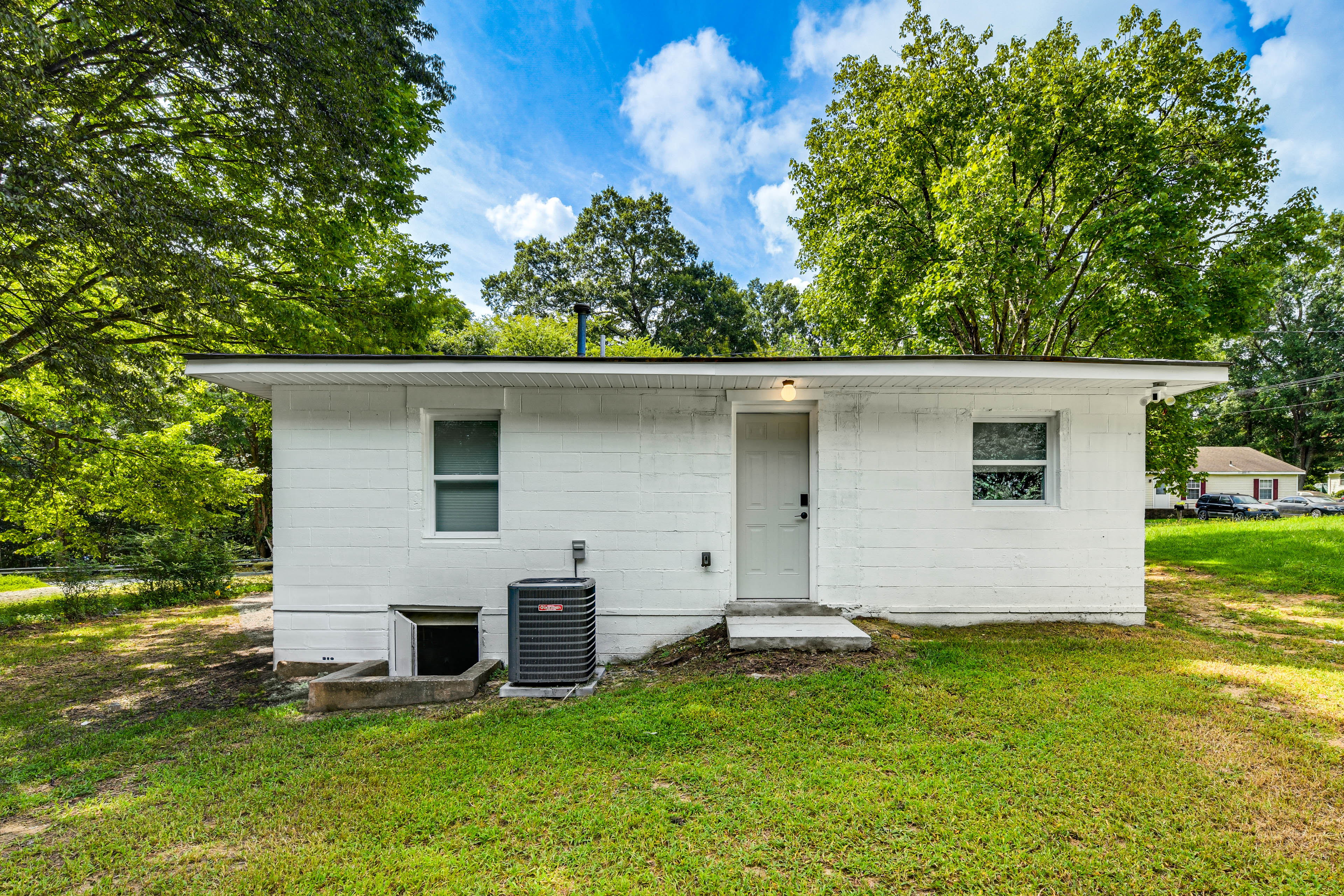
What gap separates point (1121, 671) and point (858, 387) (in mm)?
3063

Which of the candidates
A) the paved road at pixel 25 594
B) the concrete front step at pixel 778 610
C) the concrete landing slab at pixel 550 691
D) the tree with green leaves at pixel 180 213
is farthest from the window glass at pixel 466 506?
the paved road at pixel 25 594

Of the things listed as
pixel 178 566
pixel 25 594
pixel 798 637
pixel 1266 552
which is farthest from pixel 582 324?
pixel 1266 552

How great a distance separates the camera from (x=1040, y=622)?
5.14 metres

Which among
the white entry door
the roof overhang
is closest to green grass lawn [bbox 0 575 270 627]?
the roof overhang

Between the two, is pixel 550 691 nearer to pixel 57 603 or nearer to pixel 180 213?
pixel 180 213

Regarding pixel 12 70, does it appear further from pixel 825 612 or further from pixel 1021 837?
pixel 1021 837

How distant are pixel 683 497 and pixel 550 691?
2.05 m

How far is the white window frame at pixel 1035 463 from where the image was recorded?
Answer: 5.22 m

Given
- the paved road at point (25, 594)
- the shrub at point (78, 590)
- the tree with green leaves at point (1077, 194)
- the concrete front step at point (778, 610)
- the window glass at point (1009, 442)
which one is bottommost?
the paved road at point (25, 594)

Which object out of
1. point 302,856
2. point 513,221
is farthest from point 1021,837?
point 513,221

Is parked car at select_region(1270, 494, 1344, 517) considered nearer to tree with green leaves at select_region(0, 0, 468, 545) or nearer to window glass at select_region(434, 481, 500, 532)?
window glass at select_region(434, 481, 500, 532)

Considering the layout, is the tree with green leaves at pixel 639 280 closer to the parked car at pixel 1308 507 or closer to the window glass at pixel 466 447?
the window glass at pixel 466 447

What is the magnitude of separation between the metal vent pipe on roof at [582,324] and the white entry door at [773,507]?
2.24 metres

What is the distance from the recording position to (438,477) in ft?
16.6
